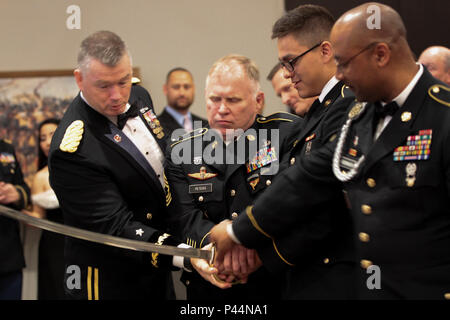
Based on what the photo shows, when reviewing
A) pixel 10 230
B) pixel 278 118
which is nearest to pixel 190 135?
pixel 278 118

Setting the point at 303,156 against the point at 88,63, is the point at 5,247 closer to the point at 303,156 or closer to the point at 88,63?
the point at 88,63

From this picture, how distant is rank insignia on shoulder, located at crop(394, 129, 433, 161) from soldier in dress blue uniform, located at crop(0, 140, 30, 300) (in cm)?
297

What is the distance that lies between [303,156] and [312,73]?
0.39 meters

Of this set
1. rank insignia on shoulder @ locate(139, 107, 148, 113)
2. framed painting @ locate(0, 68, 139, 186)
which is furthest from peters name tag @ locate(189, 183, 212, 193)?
framed painting @ locate(0, 68, 139, 186)

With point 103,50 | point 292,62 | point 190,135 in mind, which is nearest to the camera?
point 292,62

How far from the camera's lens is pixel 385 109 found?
1764mm

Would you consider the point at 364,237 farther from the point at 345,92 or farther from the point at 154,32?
the point at 154,32

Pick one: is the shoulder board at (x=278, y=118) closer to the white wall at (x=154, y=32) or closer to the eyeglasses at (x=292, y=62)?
the eyeglasses at (x=292, y=62)

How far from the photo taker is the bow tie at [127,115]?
2591 mm

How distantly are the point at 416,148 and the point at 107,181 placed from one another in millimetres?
1346

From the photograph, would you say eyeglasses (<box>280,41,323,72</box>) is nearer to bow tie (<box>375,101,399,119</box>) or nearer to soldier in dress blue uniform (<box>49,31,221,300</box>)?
bow tie (<box>375,101,399,119</box>)

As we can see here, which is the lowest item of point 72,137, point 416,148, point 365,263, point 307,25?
point 365,263

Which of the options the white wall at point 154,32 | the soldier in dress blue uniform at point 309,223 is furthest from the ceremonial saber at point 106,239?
the white wall at point 154,32

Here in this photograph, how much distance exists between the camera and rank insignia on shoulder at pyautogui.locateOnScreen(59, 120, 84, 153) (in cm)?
243
